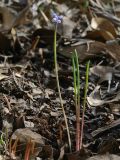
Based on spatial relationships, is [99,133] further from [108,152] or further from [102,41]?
[102,41]

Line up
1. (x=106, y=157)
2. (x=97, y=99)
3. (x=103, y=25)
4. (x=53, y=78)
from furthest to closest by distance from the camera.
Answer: (x=103, y=25), (x=53, y=78), (x=97, y=99), (x=106, y=157)

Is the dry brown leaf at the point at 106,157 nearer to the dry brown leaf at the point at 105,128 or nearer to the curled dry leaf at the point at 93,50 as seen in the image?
the dry brown leaf at the point at 105,128

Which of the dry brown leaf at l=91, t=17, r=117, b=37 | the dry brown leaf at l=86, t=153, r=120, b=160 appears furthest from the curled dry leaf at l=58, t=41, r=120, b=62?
the dry brown leaf at l=86, t=153, r=120, b=160

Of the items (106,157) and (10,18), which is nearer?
(106,157)

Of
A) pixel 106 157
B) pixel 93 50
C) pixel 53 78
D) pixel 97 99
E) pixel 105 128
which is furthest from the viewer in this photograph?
pixel 93 50

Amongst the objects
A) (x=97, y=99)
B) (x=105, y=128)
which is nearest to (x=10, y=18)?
(x=97, y=99)

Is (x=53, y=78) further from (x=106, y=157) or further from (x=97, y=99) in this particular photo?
(x=106, y=157)

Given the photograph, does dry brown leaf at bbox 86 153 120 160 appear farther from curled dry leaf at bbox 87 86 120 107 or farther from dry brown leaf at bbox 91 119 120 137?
curled dry leaf at bbox 87 86 120 107

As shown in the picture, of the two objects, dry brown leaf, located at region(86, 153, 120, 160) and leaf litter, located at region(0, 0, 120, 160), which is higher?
leaf litter, located at region(0, 0, 120, 160)

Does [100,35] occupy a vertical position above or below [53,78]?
above
